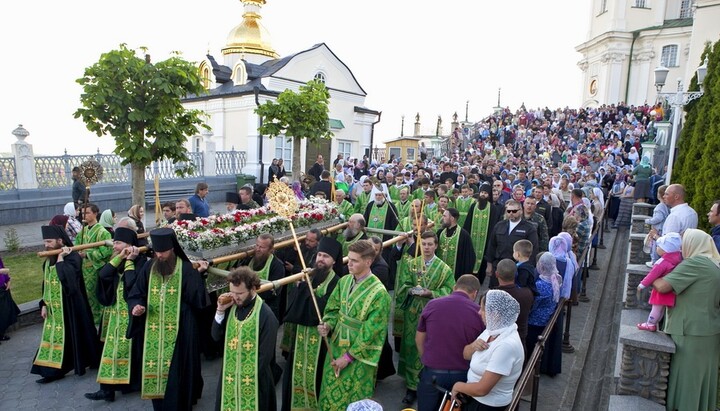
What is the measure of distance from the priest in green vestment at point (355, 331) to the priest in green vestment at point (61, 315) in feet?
10.9

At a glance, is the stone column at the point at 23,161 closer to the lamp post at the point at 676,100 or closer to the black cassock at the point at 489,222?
the black cassock at the point at 489,222

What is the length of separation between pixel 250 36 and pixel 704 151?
912 inches

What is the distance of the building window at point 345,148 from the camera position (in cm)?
2702

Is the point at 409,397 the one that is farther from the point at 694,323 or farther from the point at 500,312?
the point at 694,323

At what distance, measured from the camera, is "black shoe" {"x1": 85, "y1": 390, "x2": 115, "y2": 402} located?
5499 millimetres

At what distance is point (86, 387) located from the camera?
5.82 m

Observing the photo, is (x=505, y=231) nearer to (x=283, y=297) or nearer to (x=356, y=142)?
(x=283, y=297)

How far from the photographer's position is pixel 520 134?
30.3 m

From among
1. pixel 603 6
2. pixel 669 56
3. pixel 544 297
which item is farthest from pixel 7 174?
pixel 603 6

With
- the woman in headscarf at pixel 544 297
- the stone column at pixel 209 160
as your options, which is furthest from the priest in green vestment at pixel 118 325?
the stone column at pixel 209 160

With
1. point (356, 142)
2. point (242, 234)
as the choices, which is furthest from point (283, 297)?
point (356, 142)

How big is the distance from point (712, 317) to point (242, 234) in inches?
207

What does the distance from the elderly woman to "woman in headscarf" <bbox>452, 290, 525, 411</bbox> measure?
7.14ft

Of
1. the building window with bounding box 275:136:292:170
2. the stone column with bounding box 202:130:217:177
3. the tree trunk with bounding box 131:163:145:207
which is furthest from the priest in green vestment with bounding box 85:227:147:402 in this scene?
the building window with bounding box 275:136:292:170
